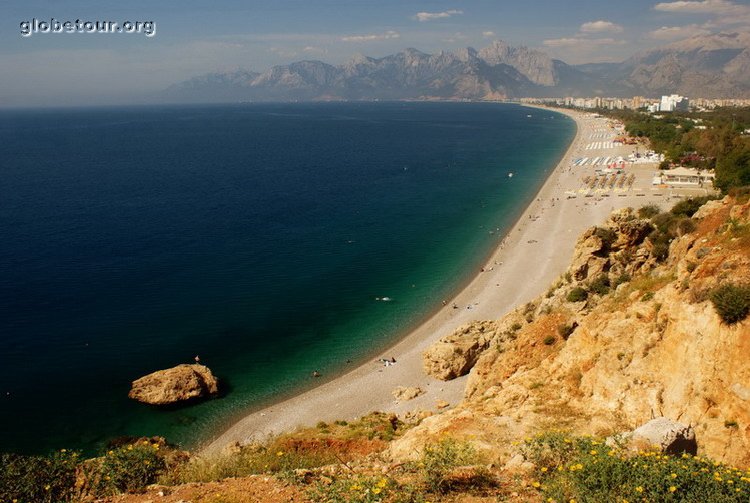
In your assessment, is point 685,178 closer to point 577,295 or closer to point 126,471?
point 577,295

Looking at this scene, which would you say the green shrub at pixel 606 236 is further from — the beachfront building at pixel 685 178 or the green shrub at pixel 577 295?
the beachfront building at pixel 685 178

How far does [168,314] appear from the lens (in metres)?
40.4

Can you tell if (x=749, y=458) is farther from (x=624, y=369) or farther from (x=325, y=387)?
(x=325, y=387)

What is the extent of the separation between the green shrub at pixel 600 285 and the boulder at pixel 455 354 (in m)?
7.38

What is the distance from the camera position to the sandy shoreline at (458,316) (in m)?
28.2

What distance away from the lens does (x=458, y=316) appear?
130 ft

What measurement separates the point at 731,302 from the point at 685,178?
72.3 metres

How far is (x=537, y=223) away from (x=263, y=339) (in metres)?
39.7

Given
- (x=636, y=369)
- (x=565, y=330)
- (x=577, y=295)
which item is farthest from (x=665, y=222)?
(x=636, y=369)

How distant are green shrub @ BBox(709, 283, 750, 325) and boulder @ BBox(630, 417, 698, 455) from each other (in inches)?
142

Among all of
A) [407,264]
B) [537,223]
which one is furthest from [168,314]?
[537,223]

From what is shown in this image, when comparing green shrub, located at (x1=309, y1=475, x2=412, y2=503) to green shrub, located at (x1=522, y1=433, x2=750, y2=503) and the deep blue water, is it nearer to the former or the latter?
green shrub, located at (x1=522, y1=433, x2=750, y2=503)

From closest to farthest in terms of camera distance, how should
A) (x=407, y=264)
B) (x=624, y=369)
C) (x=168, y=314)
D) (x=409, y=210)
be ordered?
(x=624, y=369) < (x=168, y=314) < (x=407, y=264) < (x=409, y=210)

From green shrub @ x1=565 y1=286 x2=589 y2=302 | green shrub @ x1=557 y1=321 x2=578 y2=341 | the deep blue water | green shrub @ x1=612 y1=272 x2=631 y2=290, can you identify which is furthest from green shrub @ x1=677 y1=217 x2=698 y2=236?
the deep blue water
